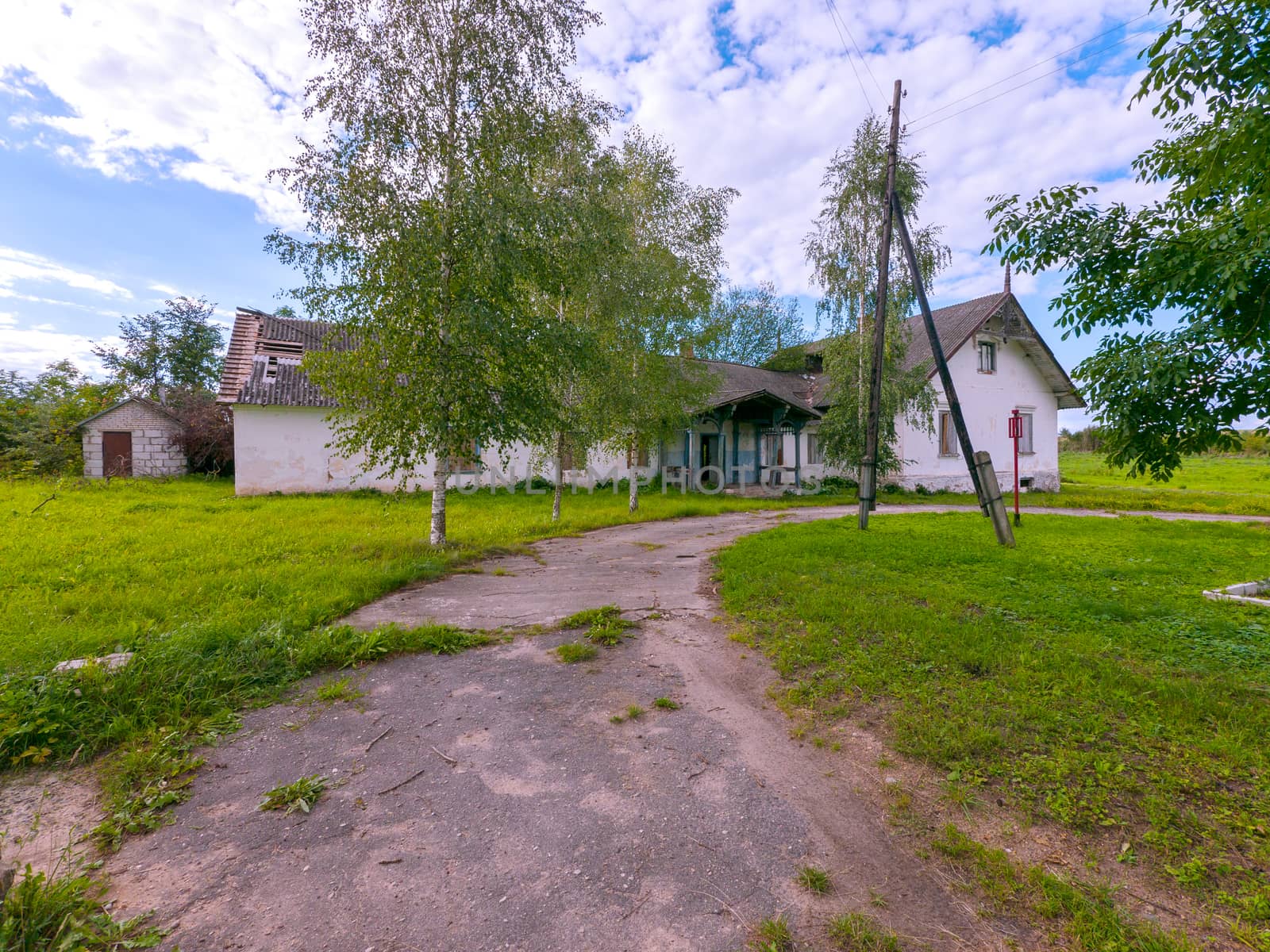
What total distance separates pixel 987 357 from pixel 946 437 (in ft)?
12.0

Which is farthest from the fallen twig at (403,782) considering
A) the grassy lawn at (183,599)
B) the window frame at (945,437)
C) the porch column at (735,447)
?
the window frame at (945,437)

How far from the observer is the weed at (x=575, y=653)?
4199 mm

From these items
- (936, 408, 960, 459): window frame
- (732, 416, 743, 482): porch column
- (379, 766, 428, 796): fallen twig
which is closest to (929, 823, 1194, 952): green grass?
(379, 766, 428, 796): fallen twig

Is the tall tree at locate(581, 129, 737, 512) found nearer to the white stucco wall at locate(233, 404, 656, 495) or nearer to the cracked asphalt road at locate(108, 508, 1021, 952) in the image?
the white stucco wall at locate(233, 404, 656, 495)

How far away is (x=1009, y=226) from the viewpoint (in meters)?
5.29

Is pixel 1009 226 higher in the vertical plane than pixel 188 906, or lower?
higher

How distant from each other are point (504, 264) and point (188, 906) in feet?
23.2

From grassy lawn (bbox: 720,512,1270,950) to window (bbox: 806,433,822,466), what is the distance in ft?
42.5

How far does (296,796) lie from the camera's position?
2547mm

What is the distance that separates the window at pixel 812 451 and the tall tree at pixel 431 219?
14.5 m

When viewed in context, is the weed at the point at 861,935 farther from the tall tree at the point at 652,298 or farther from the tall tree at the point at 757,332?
the tall tree at the point at 757,332

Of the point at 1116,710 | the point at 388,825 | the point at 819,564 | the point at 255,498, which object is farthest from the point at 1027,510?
the point at 255,498

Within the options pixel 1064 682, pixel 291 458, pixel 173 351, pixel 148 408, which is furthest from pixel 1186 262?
pixel 173 351

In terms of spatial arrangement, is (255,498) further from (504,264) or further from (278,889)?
(278,889)
